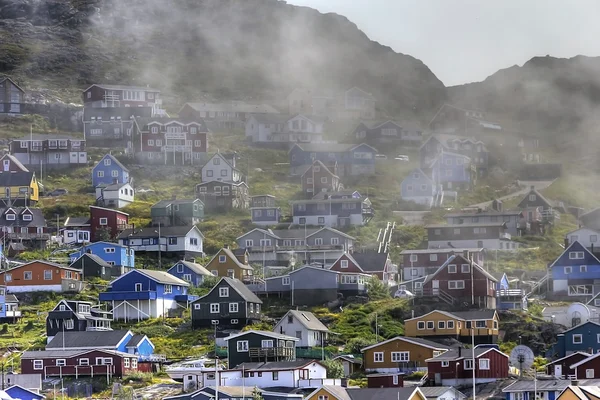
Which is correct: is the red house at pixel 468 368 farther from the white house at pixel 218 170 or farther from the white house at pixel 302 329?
the white house at pixel 218 170

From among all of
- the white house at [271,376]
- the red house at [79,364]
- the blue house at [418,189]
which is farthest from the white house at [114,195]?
the white house at [271,376]

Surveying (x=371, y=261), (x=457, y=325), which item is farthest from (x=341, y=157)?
(x=457, y=325)

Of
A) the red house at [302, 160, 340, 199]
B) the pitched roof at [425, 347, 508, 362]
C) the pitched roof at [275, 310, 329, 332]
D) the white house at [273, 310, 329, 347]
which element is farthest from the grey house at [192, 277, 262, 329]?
the red house at [302, 160, 340, 199]

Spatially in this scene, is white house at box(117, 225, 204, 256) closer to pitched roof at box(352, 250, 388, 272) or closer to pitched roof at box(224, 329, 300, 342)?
pitched roof at box(352, 250, 388, 272)

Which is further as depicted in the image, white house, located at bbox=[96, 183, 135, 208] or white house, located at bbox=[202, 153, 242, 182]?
white house, located at bbox=[202, 153, 242, 182]

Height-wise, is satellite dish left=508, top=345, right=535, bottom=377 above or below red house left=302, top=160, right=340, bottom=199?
below

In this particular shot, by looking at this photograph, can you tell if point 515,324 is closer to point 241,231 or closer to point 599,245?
point 599,245
